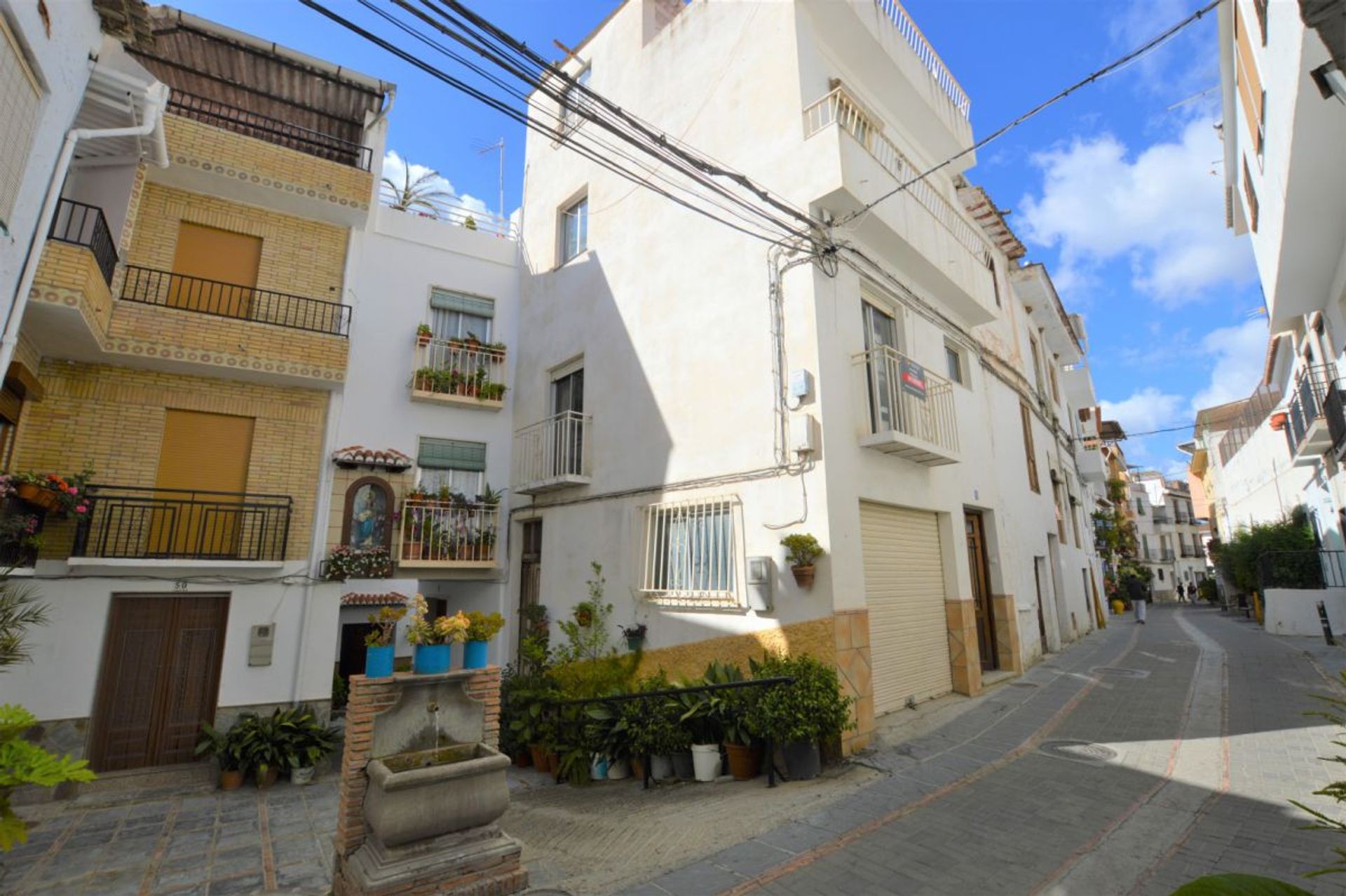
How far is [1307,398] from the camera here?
1096 centimetres

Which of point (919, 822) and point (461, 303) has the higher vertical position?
point (461, 303)

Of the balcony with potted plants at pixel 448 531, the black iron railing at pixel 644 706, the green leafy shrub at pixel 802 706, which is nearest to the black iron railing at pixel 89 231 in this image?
the balcony with potted plants at pixel 448 531

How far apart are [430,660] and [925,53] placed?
12669 mm

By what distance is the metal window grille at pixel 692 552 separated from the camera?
7.57 metres

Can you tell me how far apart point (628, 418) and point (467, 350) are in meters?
4.46

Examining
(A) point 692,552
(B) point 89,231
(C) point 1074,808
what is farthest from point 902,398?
(B) point 89,231

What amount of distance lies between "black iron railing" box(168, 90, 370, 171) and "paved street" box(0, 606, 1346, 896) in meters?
10.0

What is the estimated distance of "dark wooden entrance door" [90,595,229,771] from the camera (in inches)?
309

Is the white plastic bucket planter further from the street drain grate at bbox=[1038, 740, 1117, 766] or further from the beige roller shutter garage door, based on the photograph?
the street drain grate at bbox=[1038, 740, 1117, 766]

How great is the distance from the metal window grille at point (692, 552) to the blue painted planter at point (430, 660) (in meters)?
3.65

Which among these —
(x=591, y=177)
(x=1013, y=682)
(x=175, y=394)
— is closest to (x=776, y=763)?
(x=1013, y=682)

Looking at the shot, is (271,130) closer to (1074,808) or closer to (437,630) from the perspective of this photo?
(437,630)

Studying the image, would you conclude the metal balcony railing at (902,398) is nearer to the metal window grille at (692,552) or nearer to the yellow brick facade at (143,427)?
the metal window grille at (692,552)

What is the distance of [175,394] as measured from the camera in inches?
350
